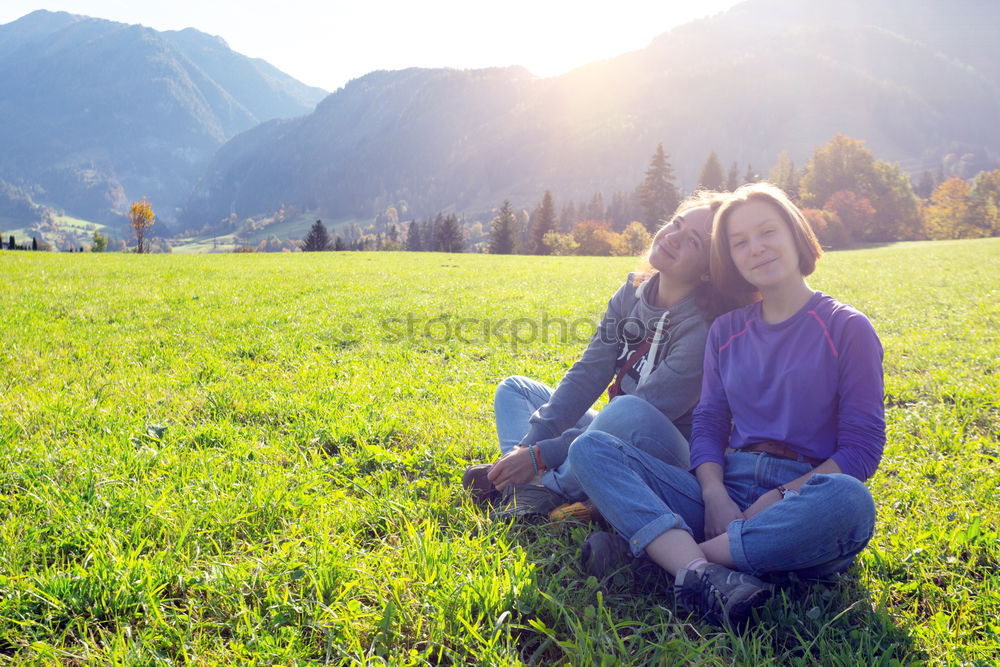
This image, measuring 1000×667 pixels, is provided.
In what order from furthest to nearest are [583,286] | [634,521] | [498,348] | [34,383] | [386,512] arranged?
1. [583,286]
2. [498,348]
3. [34,383]
4. [386,512]
5. [634,521]

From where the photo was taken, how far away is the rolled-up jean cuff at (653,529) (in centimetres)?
272

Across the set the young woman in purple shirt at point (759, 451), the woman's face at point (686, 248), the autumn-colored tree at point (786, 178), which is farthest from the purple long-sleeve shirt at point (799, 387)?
the autumn-colored tree at point (786, 178)

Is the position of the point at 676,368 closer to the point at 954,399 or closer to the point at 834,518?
the point at 834,518

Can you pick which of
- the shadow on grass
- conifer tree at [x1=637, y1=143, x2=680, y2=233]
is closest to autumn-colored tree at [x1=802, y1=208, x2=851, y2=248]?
conifer tree at [x1=637, y1=143, x2=680, y2=233]

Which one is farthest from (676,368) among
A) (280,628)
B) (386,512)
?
(280,628)

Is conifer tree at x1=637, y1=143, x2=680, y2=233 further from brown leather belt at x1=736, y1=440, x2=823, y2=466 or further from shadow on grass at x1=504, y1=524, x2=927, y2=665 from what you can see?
shadow on grass at x1=504, y1=524, x2=927, y2=665

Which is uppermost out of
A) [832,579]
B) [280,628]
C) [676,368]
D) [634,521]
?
[676,368]

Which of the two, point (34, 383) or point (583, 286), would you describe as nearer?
point (34, 383)

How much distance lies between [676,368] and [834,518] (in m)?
1.38

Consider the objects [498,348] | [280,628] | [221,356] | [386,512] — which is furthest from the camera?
[498,348]

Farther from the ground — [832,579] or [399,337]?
[399,337]

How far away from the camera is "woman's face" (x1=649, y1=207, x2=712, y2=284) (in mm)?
3707

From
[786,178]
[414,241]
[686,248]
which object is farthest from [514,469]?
[414,241]

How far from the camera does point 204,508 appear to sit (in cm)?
323
